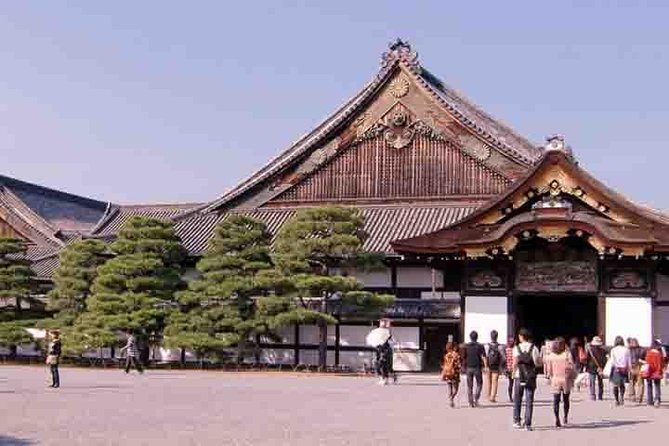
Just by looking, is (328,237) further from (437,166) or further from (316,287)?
(437,166)

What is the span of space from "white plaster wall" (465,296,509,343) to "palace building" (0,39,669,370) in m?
0.04

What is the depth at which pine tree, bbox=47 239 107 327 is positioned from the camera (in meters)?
34.8

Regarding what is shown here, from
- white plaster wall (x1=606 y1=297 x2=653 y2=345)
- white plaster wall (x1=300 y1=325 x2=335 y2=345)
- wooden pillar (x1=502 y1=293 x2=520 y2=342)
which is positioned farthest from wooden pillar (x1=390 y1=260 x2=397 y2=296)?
white plaster wall (x1=606 y1=297 x2=653 y2=345)

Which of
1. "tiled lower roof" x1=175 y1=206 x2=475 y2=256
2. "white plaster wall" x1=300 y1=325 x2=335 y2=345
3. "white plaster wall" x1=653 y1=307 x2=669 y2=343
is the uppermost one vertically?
"tiled lower roof" x1=175 y1=206 x2=475 y2=256

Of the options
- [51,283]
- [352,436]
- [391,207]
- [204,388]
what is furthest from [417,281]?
[352,436]

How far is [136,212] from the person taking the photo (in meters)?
51.7

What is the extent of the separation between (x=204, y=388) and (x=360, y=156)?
1739 centimetres

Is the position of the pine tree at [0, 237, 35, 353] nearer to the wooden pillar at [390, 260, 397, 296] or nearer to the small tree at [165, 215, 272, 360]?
the small tree at [165, 215, 272, 360]

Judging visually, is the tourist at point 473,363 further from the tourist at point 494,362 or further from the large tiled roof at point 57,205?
the large tiled roof at point 57,205

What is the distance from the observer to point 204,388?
75.9 feet

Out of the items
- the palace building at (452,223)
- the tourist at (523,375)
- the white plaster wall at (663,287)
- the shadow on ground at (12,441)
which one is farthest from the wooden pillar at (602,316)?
the shadow on ground at (12,441)

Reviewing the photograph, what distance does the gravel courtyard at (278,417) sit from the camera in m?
13.7

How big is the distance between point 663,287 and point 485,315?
233 inches

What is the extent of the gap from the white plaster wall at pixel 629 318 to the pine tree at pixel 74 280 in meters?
18.5
